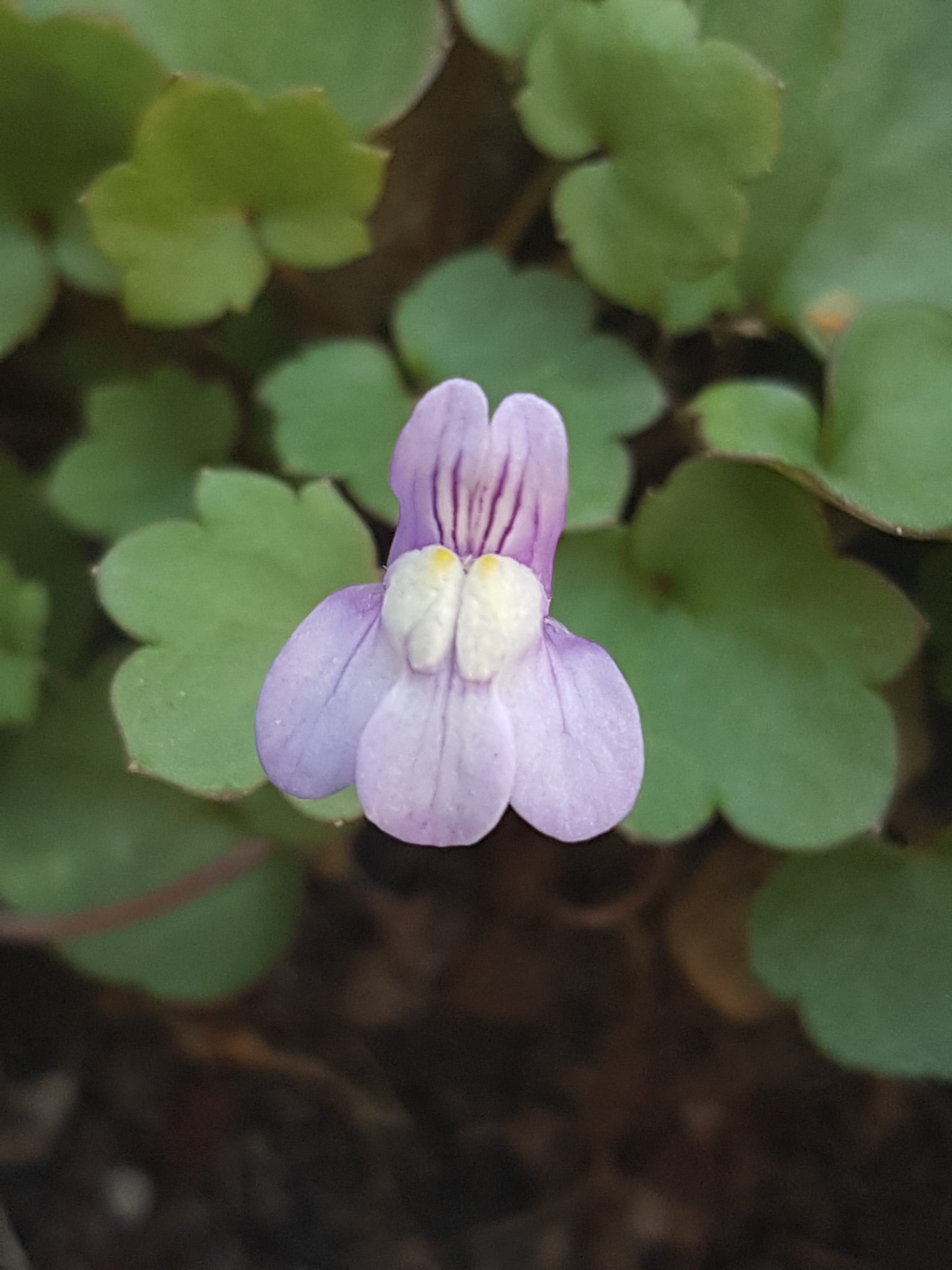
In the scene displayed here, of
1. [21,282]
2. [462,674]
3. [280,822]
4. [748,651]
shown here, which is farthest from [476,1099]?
[21,282]

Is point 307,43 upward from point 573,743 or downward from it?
upward

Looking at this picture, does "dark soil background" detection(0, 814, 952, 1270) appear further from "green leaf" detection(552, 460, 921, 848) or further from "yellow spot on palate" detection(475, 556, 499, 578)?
"yellow spot on palate" detection(475, 556, 499, 578)

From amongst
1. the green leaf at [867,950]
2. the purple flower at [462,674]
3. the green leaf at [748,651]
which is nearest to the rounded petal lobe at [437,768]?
the purple flower at [462,674]

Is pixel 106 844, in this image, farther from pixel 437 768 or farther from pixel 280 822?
pixel 437 768

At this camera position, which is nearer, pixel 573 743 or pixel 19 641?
pixel 573 743

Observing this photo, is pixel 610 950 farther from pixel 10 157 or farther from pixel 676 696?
pixel 10 157

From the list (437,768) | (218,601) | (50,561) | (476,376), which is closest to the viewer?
(437,768)
